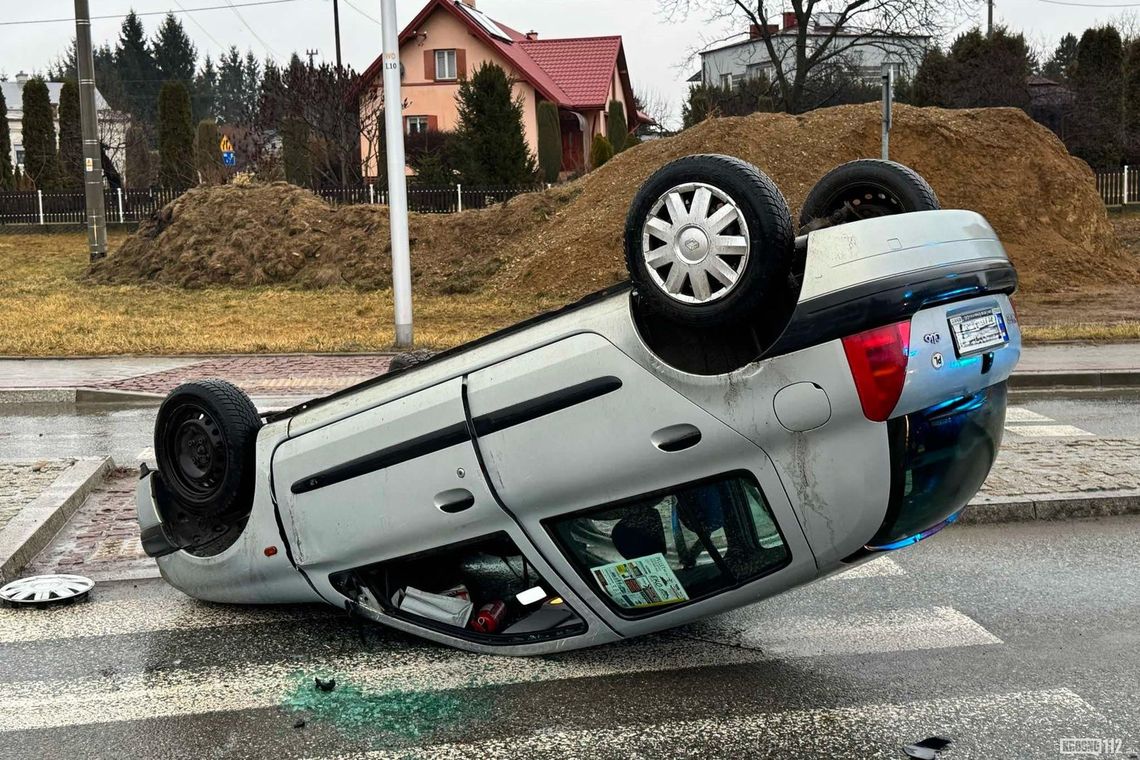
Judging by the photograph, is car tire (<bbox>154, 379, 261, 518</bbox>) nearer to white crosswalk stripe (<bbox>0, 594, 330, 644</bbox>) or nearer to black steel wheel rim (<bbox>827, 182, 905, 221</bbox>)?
white crosswalk stripe (<bbox>0, 594, 330, 644</bbox>)

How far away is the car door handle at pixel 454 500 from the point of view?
433 cm

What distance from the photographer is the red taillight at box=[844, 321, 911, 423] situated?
367 cm

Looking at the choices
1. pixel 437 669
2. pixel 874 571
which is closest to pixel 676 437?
pixel 437 669

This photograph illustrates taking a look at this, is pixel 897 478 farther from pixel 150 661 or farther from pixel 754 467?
pixel 150 661

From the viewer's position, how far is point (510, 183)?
39188 mm

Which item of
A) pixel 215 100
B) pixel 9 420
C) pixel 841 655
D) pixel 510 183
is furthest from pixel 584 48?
pixel 215 100

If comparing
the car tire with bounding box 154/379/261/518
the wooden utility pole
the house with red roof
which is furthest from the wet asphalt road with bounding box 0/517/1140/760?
the house with red roof

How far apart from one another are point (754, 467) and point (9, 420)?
9.47 m

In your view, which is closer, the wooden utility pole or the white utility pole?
the white utility pole

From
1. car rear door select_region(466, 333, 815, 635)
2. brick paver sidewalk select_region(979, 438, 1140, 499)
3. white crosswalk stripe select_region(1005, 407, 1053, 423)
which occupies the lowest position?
white crosswalk stripe select_region(1005, 407, 1053, 423)

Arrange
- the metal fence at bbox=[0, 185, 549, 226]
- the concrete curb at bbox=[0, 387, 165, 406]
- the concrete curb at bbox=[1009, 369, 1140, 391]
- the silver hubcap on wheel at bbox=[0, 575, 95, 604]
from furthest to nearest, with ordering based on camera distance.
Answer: the metal fence at bbox=[0, 185, 549, 226]
the concrete curb at bbox=[1009, 369, 1140, 391]
the concrete curb at bbox=[0, 387, 165, 406]
the silver hubcap on wheel at bbox=[0, 575, 95, 604]

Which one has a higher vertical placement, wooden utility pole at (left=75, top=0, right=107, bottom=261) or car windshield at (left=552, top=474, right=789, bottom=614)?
wooden utility pole at (left=75, top=0, right=107, bottom=261)

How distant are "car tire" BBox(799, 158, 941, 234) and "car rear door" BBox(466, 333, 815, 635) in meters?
1.05

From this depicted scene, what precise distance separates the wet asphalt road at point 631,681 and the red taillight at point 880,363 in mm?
1183
